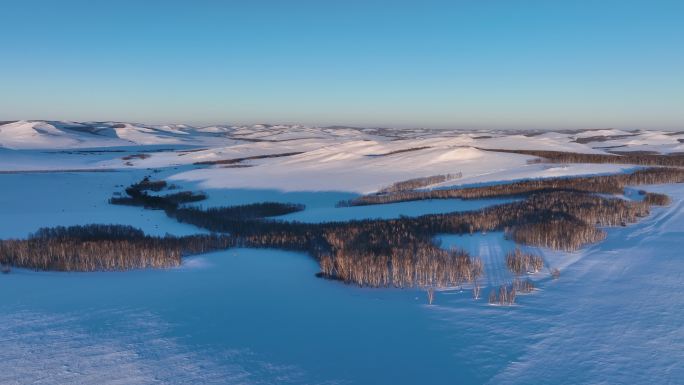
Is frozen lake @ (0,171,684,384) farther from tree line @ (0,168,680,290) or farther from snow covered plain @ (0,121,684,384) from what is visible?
tree line @ (0,168,680,290)

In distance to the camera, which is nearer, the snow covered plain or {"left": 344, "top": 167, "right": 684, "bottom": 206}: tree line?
the snow covered plain

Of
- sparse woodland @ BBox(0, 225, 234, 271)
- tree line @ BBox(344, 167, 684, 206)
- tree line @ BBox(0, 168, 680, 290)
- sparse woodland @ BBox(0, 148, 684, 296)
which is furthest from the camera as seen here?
tree line @ BBox(344, 167, 684, 206)

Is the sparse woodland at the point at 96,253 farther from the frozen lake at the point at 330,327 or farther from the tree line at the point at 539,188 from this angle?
the tree line at the point at 539,188

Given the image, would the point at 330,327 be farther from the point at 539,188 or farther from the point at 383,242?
the point at 539,188

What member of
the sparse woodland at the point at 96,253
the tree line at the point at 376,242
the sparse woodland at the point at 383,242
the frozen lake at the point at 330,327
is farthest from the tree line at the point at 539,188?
the sparse woodland at the point at 96,253

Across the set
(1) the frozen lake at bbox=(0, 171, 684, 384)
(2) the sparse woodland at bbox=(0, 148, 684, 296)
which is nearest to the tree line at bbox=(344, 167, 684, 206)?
(2) the sparse woodland at bbox=(0, 148, 684, 296)

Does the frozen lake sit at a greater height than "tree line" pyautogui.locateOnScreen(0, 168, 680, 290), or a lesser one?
lesser

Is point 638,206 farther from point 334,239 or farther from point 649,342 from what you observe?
point 649,342

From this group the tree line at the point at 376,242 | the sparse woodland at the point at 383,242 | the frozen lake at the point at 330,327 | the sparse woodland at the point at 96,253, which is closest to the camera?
the frozen lake at the point at 330,327

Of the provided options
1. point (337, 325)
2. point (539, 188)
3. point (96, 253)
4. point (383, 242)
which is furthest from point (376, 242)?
point (539, 188)

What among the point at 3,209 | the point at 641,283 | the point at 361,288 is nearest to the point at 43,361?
the point at 361,288

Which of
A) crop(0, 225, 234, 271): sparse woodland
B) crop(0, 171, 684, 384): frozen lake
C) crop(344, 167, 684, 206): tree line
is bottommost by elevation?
crop(0, 171, 684, 384): frozen lake

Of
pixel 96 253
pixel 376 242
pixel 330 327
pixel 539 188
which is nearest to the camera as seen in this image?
pixel 330 327
